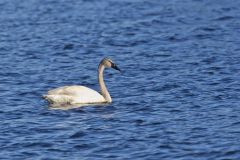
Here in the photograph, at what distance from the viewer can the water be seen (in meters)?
18.0

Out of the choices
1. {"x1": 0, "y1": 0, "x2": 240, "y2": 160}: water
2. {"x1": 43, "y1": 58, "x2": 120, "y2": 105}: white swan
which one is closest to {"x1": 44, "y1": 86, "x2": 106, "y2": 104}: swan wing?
{"x1": 43, "y1": 58, "x2": 120, "y2": 105}: white swan

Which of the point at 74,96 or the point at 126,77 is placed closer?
the point at 74,96

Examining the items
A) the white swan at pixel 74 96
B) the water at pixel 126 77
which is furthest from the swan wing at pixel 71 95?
the water at pixel 126 77

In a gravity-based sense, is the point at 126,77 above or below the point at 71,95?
above

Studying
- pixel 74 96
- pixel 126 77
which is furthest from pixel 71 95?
pixel 126 77

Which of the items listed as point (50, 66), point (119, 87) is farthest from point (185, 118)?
point (50, 66)

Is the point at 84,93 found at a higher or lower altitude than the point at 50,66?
lower

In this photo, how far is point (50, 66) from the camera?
27516 mm

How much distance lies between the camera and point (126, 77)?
25.8 m

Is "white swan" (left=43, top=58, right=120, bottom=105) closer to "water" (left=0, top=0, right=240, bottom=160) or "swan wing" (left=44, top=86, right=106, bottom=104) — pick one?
"swan wing" (left=44, top=86, right=106, bottom=104)

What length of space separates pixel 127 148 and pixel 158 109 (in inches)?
149

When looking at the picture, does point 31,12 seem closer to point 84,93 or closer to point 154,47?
point 154,47

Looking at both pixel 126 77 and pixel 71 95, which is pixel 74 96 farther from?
pixel 126 77

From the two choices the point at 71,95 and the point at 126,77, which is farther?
the point at 126,77
